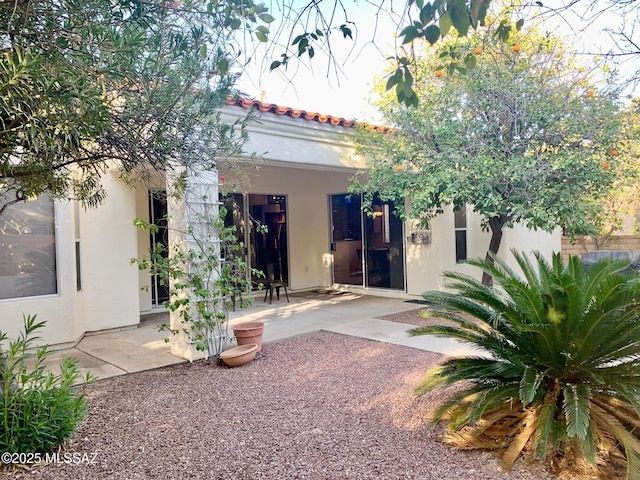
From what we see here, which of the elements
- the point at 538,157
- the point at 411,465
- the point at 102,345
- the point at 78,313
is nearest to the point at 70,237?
the point at 78,313

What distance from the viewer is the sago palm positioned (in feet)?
9.64

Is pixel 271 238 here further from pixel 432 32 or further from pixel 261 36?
pixel 432 32

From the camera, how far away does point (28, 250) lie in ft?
19.7

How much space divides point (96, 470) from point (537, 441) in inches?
113

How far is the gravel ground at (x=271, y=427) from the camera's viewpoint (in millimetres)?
3029

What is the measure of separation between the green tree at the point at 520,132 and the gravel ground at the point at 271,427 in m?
2.79

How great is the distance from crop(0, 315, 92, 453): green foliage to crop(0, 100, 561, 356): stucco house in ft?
8.52

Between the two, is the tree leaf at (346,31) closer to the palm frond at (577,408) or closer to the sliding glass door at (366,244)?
the palm frond at (577,408)

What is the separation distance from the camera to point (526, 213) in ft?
21.8

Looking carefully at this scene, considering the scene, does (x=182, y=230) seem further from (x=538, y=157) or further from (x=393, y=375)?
(x=538, y=157)

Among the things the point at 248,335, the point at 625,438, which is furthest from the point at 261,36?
the point at 248,335

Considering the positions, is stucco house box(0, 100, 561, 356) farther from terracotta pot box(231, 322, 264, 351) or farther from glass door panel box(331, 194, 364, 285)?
terracotta pot box(231, 322, 264, 351)

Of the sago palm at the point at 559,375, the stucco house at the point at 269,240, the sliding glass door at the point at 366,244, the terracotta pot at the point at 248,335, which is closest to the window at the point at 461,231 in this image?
the stucco house at the point at 269,240

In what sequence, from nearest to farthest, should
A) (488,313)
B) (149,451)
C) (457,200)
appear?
(149,451), (488,313), (457,200)
